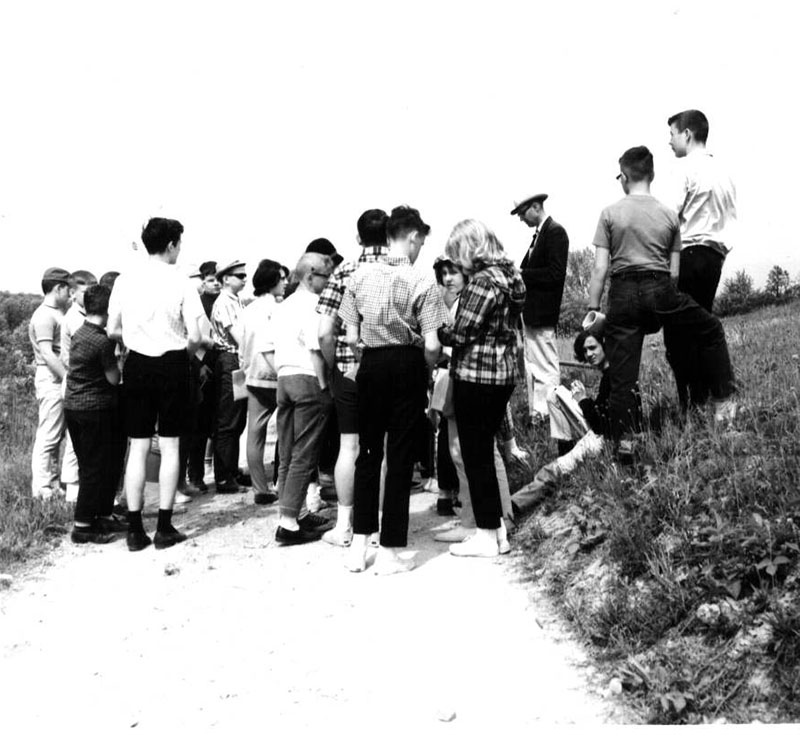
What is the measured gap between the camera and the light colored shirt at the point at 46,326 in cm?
755

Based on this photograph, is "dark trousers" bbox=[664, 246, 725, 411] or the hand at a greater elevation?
"dark trousers" bbox=[664, 246, 725, 411]

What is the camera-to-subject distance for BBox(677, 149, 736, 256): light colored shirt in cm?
592

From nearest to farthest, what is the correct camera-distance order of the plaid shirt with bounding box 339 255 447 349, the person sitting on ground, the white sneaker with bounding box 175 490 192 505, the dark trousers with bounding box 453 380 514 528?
1. the plaid shirt with bounding box 339 255 447 349
2. the dark trousers with bounding box 453 380 514 528
3. the person sitting on ground
4. the white sneaker with bounding box 175 490 192 505

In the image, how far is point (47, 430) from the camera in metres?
7.54

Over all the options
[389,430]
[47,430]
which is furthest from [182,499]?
[389,430]

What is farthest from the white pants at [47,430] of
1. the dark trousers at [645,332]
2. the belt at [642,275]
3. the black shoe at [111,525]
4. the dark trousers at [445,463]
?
the belt at [642,275]

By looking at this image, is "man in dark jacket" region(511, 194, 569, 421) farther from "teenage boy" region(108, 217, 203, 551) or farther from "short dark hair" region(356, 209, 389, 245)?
"teenage boy" region(108, 217, 203, 551)

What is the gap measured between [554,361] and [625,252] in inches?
70.7

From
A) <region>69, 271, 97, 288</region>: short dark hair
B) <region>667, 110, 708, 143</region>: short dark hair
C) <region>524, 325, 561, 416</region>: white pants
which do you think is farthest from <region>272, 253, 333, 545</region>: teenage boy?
<region>667, 110, 708, 143</region>: short dark hair

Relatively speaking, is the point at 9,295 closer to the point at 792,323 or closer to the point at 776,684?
the point at 792,323

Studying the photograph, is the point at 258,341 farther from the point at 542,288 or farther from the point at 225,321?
the point at 542,288

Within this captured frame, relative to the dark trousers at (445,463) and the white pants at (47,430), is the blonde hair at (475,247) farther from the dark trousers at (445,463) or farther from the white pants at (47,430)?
the white pants at (47,430)

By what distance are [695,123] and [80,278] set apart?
5191mm

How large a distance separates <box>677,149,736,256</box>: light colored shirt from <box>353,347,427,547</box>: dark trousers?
7.22ft
